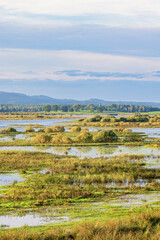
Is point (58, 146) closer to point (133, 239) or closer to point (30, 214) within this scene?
point (30, 214)

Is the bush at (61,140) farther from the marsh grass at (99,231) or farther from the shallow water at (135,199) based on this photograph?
the marsh grass at (99,231)

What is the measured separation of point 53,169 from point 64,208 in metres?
13.7

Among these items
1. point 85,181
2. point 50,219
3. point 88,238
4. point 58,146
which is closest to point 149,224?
point 88,238

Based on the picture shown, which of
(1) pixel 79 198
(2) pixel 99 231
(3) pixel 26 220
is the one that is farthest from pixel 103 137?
(2) pixel 99 231

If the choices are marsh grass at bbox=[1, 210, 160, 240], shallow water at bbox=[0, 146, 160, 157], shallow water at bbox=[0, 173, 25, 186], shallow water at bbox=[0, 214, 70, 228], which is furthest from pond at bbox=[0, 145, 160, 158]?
marsh grass at bbox=[1, 210, 160, 240]

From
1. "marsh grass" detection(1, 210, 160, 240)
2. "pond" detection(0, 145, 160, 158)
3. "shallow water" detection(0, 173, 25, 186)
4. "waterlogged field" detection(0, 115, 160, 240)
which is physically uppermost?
"marsh grass" detection(1, 210, 160, 240)

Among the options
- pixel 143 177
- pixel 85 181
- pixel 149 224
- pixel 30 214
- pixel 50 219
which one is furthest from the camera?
pixel 143 177

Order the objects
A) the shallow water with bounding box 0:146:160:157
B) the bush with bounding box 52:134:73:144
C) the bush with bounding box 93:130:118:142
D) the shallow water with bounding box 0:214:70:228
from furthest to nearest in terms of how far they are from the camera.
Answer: the bush with bounding box 93:130:118:142 → the bush with bounding box 52:134:73:144 → the shallow water with bounding box 0:146:160:157 → the shallow water with bounding box 0:214:70:228

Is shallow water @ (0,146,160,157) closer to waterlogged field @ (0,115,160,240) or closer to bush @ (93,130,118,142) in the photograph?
waterlogged field @ (0,115,160,240)

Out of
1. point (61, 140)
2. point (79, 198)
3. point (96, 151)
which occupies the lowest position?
point (96, 151)

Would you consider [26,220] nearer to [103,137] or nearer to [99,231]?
[99,231]

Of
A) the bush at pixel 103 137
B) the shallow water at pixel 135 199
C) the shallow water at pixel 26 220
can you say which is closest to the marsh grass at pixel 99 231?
the shallow water at pixel 26 220

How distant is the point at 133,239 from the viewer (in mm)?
13656

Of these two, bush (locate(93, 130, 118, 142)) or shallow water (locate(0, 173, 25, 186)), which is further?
bush (locate(93, 130, 118, 142))
